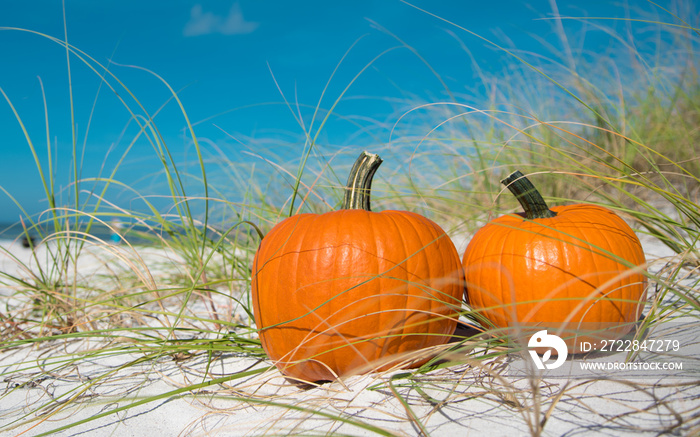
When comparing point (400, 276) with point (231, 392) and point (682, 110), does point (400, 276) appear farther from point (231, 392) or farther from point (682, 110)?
point (682, 110)

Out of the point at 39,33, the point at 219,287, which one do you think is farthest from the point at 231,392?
the point at 219,287

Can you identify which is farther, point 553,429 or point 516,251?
point 516,251

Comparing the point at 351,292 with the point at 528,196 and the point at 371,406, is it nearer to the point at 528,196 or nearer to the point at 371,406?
the point at 371,406

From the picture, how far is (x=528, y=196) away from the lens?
1.68 m

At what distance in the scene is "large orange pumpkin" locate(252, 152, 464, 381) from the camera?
136cm

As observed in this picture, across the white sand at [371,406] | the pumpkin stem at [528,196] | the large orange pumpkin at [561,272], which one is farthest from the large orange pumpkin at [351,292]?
the pumpkin stem at [528,196]

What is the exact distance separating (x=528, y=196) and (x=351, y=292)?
81cm

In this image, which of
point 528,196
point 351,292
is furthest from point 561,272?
point 351,292

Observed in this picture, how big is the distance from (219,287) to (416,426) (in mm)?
2351

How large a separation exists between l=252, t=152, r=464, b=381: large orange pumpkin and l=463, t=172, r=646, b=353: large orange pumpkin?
0.20 metres

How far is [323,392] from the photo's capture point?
4.66 ft

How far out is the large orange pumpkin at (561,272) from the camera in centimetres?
147

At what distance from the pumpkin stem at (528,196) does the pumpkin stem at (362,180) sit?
0.50 m

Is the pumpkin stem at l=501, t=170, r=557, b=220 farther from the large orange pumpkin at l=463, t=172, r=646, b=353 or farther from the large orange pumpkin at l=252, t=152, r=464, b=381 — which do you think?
the large orange pumpkin at l=252, t=152, r=464, b=381
